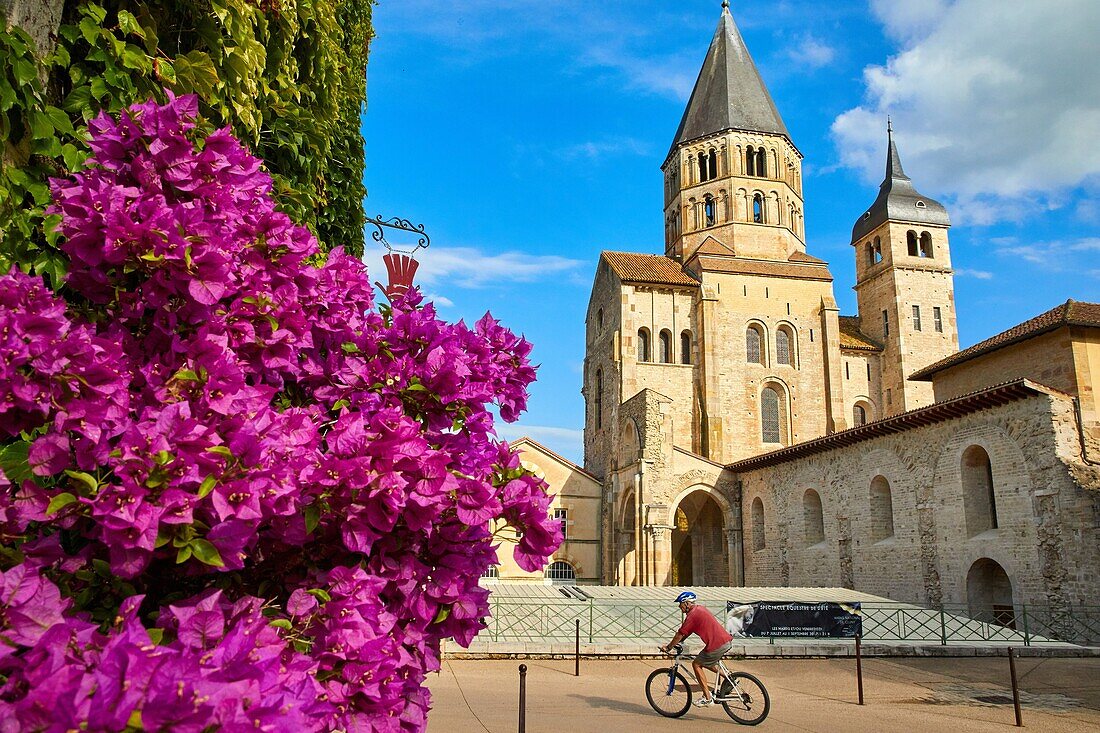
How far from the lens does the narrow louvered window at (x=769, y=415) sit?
38625mm

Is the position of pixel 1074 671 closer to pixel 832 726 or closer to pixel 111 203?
pixel 832 726

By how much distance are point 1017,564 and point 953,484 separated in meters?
2.74

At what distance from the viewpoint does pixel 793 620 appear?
16094 millimetres

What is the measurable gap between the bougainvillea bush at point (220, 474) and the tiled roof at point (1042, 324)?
23.6m

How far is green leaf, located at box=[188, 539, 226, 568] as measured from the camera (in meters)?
1.73

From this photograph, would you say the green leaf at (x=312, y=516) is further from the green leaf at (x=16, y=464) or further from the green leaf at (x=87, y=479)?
the green leaf at (x=16, y=464)

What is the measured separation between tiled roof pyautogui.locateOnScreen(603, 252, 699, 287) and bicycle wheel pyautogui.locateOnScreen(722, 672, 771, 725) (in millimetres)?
30794

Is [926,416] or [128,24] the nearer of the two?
[128,24]

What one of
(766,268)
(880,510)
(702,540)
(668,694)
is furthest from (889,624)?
(766,268)

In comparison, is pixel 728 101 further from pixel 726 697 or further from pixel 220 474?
pixel 220 474

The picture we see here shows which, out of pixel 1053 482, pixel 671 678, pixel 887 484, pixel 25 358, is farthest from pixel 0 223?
pixel 887 484

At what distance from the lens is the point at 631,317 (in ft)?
128

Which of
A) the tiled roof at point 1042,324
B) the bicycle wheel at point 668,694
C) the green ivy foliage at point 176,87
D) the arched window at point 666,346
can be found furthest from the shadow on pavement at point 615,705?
the arched window at point 666,346

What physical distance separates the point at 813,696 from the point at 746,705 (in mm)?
2962
